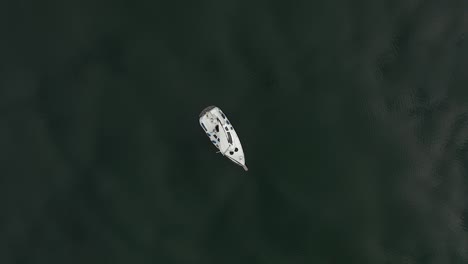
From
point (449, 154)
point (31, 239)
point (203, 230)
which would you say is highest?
point (449, 154)

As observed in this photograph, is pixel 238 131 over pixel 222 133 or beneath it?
over

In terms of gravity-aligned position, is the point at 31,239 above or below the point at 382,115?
below

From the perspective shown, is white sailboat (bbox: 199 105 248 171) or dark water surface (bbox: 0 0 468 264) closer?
dark water surface (bbox: 0 0 468 264)

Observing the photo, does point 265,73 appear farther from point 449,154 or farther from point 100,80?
point 449,154

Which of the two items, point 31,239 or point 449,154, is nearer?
point 31,239

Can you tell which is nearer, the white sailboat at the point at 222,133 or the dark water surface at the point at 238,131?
the dark water surface at the point at 238,131

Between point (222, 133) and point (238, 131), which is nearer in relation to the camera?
point (222, 133)

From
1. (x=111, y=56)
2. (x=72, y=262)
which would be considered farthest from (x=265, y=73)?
(x=72, y=262)
